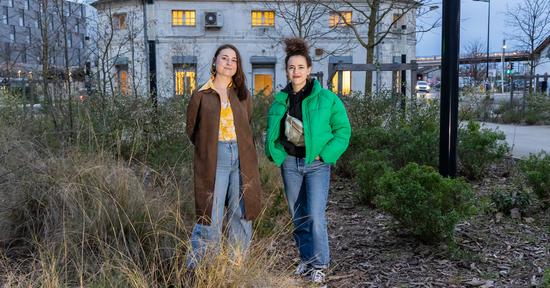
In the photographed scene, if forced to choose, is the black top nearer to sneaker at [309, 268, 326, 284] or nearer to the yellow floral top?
the yellow floral top

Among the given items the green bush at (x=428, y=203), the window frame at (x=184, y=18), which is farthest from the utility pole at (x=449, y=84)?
the window frame at (x=184, y=18)

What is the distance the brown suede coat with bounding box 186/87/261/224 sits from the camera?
3684 mm

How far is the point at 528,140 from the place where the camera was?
1217 centimetres

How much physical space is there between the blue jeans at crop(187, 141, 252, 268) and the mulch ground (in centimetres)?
53

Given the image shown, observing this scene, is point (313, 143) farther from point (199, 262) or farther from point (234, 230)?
point (199, 262)

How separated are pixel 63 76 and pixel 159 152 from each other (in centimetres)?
211

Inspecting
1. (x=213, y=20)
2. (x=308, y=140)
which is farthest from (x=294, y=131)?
(x=213, y=20)

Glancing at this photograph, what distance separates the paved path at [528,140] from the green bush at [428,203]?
4706mm

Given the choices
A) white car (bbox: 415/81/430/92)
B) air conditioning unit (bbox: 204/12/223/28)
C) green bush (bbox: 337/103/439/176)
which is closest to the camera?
green bush (bbox: 337/103/439/176)

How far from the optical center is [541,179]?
555 cm

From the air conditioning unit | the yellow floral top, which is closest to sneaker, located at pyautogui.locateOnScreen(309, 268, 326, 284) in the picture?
the yellow floral top

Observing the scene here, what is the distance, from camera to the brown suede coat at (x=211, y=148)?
3.68 metres

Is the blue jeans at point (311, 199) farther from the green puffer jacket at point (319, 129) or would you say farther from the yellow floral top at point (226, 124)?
the yellow floral top at point (226, 124)

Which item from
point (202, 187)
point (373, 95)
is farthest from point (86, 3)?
point (202, 187)
